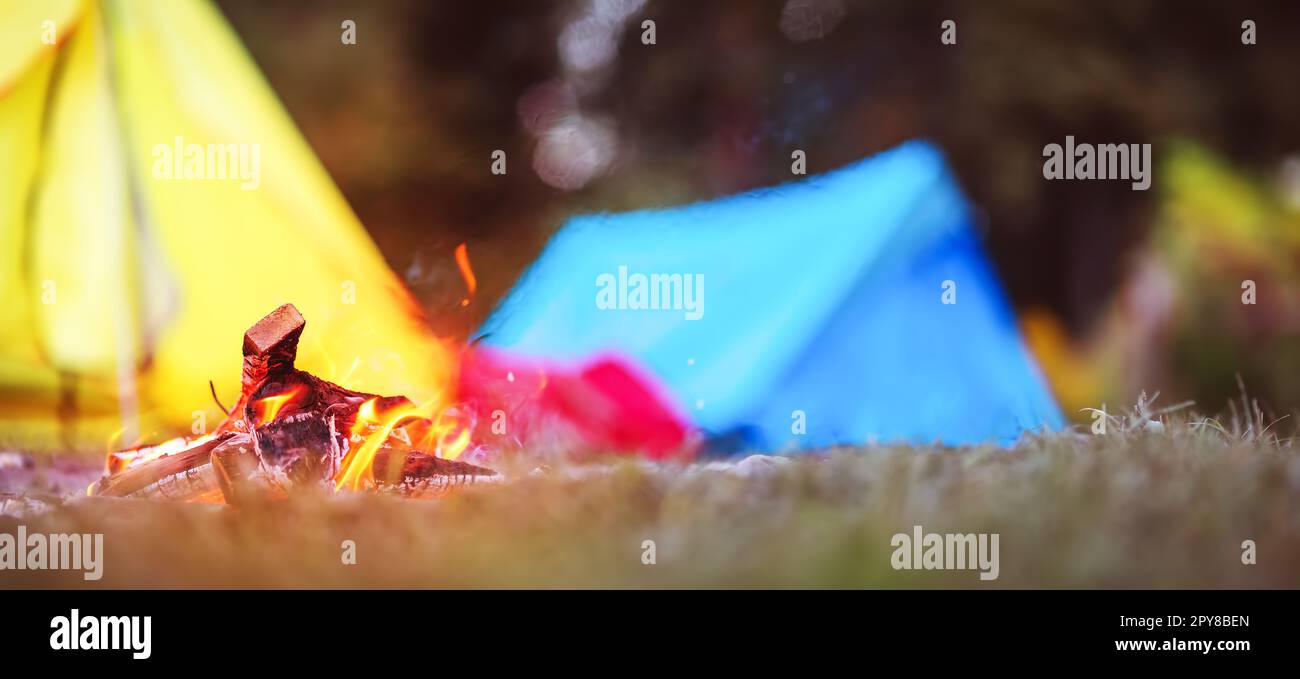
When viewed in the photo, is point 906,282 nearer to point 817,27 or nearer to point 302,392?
point 817,27

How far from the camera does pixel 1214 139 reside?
3559 mm

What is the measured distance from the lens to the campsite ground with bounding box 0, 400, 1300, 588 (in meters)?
1.77

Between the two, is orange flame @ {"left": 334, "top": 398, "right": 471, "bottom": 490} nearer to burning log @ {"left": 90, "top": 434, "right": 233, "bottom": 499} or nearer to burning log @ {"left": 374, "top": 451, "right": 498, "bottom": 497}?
burning log @ {"left": 374, "top": 451, "right": 498, "bottom": 497}

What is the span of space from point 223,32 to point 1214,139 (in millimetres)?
4003

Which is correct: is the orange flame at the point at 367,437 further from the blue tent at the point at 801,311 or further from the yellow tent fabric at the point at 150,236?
the blue tent at the point at 801,311

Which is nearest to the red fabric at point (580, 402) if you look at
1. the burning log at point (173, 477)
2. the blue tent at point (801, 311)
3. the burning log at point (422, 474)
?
the blue tent at point (801, 311)

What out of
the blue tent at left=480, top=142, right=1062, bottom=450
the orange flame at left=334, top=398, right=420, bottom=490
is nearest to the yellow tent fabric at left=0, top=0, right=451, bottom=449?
the orange flame at left=334, top=398, right=420, bottom=490

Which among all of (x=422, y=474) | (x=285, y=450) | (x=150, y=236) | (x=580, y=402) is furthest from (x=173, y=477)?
(x=580, y=402)

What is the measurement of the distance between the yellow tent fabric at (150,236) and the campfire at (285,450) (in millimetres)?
543

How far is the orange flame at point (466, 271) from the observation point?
337cm

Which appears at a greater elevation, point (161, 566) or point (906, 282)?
point (906, 282)

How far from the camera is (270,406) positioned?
2.52m

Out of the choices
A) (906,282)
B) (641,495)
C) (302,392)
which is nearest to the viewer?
(641,495)

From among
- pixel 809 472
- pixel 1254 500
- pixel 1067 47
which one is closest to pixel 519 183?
pixel 809 472
